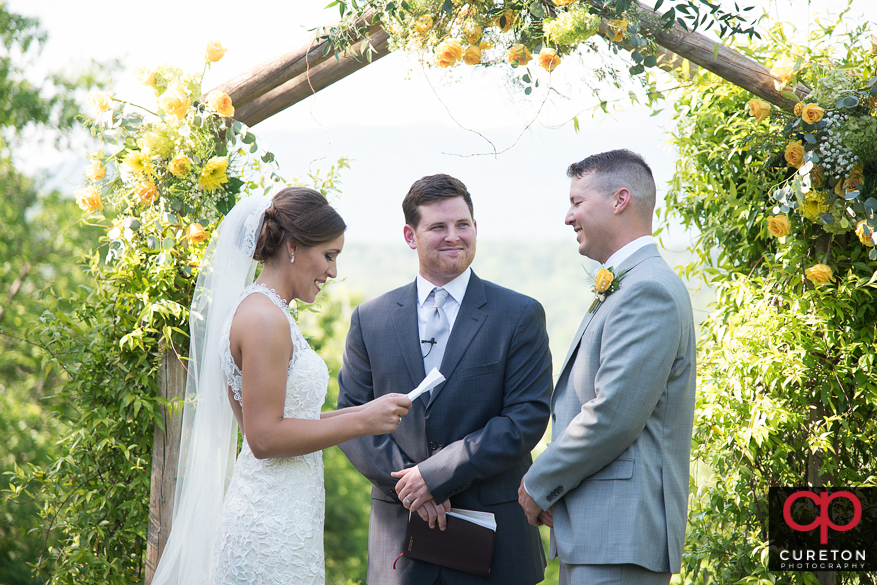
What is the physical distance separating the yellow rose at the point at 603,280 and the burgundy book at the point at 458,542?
1.01m

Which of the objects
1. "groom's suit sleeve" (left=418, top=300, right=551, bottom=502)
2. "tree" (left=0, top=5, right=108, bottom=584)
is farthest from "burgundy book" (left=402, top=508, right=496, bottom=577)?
"tree" (left=0, top=5, right=108, bottom=584)

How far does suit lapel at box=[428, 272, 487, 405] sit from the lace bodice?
1.87 feet

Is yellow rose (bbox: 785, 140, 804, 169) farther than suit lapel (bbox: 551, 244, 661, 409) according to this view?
Yes

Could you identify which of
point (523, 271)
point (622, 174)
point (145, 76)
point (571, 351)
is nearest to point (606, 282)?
point (571, 351)

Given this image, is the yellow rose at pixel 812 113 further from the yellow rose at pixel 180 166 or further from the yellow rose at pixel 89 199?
the yellow rose at pixel 89 199

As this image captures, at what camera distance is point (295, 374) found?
2209 millimetres

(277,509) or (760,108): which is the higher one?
(760,108)

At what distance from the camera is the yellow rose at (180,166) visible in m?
3.04

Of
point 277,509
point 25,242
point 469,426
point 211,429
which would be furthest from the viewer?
point 25,242

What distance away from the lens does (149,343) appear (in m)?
3.27

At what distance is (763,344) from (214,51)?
9.86 feet

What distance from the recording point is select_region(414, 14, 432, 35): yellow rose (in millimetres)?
2842

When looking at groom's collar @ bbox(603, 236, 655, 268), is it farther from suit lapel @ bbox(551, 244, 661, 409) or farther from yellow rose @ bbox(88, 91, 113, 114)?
yellow rose @ bbox(88, 91, 113, 114)

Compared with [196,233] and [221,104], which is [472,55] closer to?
[221,104]
